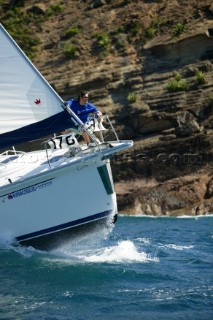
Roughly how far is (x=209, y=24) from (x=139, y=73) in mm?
4749

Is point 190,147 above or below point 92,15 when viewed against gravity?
below

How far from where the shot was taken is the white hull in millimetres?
15320

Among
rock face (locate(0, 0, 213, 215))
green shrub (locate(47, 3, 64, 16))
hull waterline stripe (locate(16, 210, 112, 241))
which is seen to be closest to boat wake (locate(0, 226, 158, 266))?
hull waterline stripe (locate(16, 210, 112, 241))

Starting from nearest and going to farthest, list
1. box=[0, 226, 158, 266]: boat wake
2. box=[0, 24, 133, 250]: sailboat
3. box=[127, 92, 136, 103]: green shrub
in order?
box=[0, 24, 133, 250]: sailboat, box=[0, 226, 158, 266]: boat wake, box=[127, 92, 136, 103]: green shrub

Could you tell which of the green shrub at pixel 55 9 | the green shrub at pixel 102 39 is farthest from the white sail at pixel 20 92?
the green shrub at pixel 55 9

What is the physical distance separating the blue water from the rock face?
13598mm

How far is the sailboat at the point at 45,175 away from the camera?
15.0m

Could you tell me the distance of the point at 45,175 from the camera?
15.2m

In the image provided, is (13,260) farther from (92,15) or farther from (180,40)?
(92,15)

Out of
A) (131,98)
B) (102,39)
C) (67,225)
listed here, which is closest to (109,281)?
(67,225)

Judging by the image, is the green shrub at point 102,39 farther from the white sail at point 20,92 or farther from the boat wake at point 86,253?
the white sail at point 20,92

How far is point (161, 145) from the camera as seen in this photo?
34.2m

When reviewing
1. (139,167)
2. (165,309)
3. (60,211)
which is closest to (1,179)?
(60,211)

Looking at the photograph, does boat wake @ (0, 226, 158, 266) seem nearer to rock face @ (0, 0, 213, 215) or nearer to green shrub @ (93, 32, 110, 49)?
rock face @ (0, 0, 213, 215)
